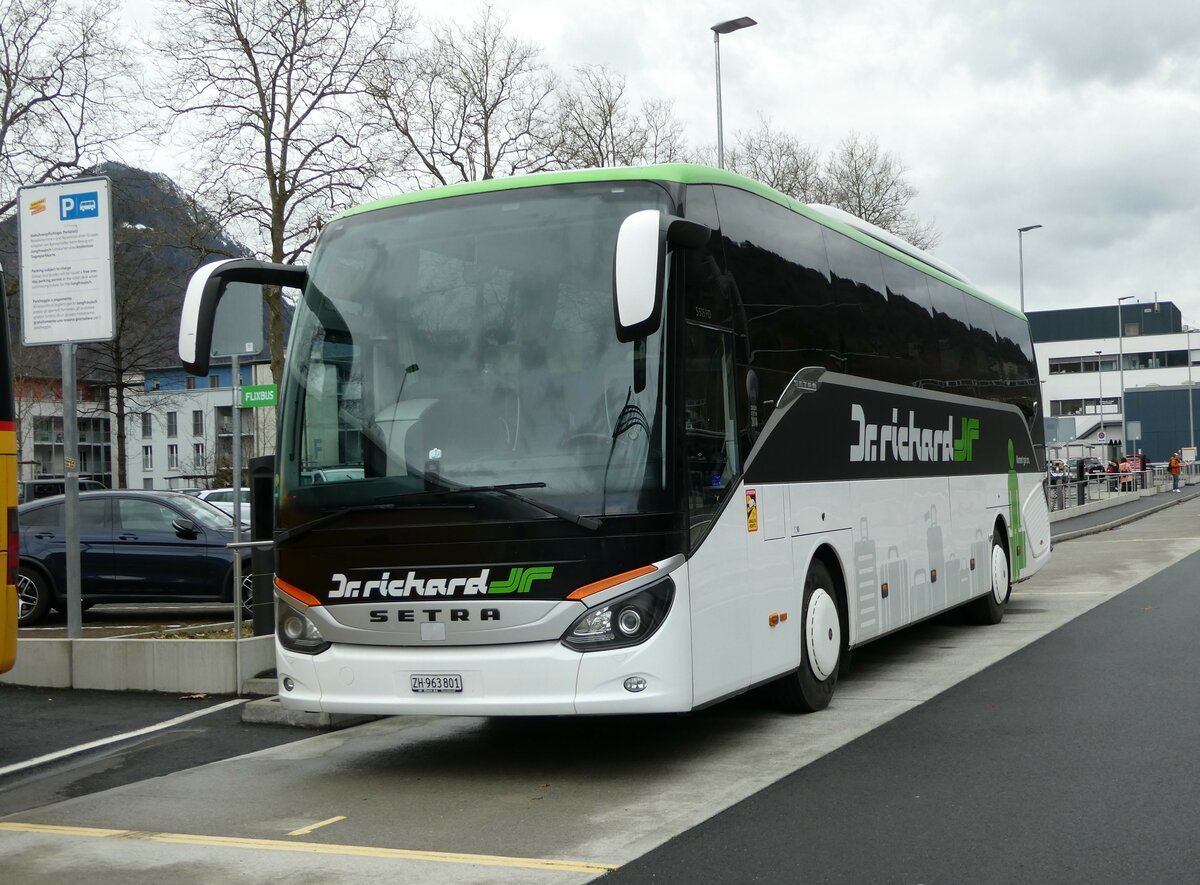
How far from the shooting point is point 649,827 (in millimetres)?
6430

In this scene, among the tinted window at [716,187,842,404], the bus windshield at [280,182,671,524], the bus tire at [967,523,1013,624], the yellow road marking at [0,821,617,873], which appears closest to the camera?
the yellow road marking at [0,821,617,873]

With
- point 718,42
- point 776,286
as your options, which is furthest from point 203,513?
point 718,42

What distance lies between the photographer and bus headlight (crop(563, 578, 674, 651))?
286 inches

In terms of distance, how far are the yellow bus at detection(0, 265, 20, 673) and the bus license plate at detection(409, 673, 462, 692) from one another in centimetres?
278

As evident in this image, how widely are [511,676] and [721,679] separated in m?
1.23

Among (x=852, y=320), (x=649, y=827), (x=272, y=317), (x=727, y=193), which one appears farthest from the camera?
→ (x=272, y=317)

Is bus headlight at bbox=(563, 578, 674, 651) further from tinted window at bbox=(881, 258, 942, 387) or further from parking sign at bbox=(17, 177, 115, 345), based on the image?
parking sign at bbox=(17, 177, 115, 345)

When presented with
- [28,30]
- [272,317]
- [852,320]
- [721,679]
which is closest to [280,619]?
[721,679]

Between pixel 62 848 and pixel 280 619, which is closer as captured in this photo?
pixel 62 848

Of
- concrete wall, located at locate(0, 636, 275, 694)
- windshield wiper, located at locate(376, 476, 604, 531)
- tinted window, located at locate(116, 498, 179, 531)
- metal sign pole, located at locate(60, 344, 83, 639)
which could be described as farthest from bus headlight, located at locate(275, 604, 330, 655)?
tinted window, located at locate(116, 498, 179, 531)

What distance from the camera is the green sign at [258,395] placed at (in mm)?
14281

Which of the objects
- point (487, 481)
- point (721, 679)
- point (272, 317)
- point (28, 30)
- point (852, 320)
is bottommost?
point (721, 679)

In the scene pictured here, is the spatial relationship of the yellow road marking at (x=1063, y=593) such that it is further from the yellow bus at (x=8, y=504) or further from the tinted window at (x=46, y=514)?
the yellow bus at (x=8, y=504)

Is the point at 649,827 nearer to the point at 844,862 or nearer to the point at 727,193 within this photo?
the point at 844,862
